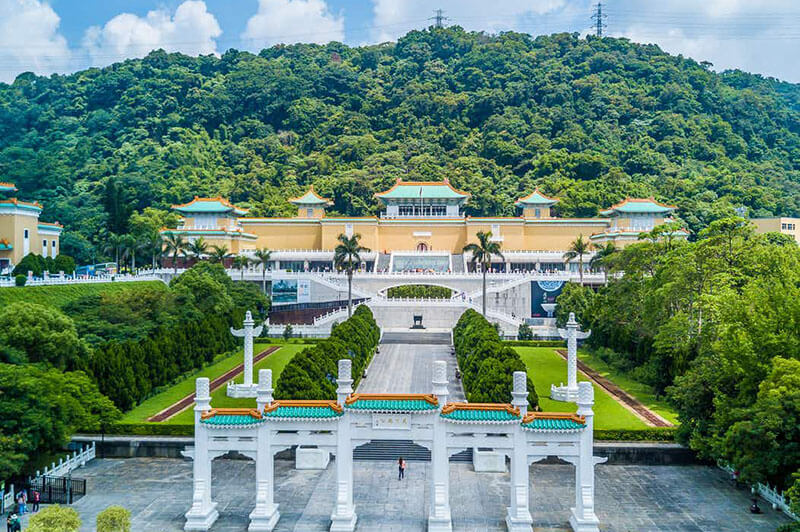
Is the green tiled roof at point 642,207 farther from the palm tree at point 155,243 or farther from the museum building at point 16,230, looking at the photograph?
the museum building at point 16,230

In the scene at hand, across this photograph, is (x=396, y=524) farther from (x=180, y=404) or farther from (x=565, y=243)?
(x=565, y=243)

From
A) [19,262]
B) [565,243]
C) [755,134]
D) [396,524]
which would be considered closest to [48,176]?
[19,262]

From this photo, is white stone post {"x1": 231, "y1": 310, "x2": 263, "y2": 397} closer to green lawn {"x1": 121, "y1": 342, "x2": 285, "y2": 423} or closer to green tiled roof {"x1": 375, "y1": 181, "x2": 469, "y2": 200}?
green lawn {"x1": 121, "y1": 342, "x2": 285, "y2": 423}

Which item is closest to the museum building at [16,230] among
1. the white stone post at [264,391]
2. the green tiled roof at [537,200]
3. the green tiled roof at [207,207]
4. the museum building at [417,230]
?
the museum building at [417,230]

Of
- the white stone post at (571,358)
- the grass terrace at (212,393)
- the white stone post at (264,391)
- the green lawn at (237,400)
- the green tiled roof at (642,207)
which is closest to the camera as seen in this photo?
the white stone post at (264,391)

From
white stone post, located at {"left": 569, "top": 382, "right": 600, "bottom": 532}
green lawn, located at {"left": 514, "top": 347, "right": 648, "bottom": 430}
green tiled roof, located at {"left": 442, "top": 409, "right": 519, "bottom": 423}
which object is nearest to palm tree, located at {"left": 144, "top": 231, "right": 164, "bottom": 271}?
green lawn, located at {"left": 514, "top": 347, "right": 648, "bottom": 430}

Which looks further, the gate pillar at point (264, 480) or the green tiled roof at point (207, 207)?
the green tiled roof at point (207, 207)

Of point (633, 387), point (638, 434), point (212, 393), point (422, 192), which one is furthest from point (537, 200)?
point (638, 434)
